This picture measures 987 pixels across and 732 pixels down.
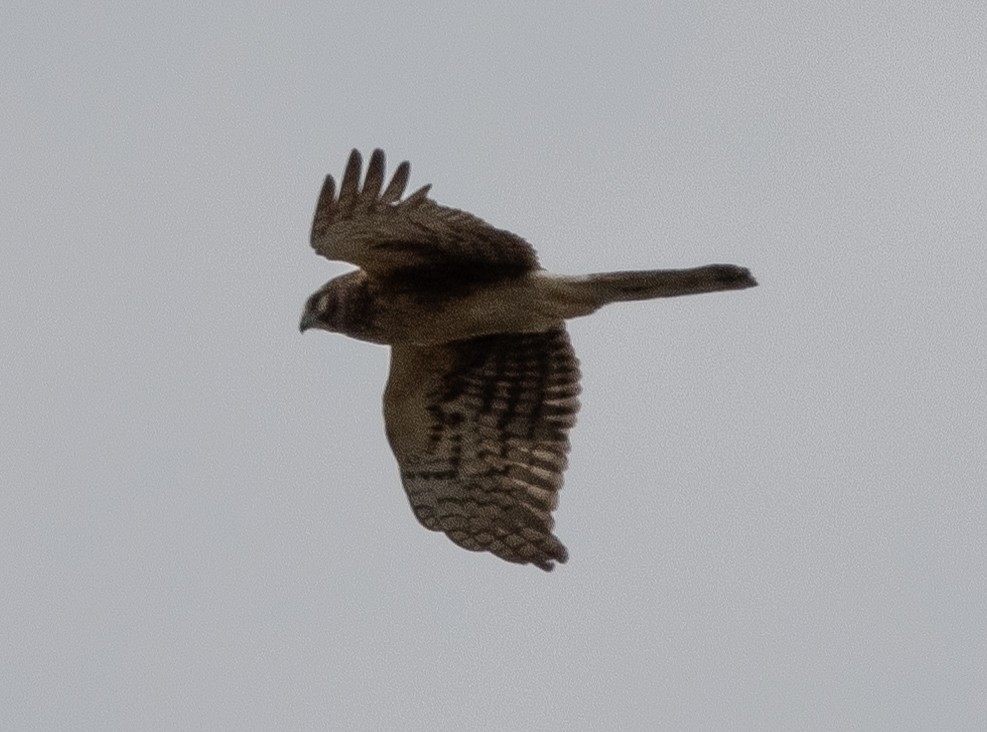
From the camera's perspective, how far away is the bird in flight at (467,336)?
9.70m

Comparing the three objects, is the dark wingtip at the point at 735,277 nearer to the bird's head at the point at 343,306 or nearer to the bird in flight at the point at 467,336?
the bird in flight at the point at 467,336

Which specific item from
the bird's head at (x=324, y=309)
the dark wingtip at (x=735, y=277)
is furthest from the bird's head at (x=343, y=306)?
the dark wingtip at (x=735, y=277)

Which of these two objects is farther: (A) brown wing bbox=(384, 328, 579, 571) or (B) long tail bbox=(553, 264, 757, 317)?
(A) brown wing bbox=(384, 328, 579, 571)

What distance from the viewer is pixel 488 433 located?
11055mm

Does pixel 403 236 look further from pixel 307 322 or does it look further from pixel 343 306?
pixel 307 322

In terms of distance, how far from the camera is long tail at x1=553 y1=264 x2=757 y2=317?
9.55 metres

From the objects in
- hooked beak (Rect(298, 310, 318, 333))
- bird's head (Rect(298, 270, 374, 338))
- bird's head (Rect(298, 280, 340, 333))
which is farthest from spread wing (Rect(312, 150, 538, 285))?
hooked beak (Rect(298, 310, 318, 333))

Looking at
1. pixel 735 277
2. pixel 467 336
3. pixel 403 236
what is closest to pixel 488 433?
pixel 467 336

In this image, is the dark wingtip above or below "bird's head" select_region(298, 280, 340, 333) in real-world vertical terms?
above

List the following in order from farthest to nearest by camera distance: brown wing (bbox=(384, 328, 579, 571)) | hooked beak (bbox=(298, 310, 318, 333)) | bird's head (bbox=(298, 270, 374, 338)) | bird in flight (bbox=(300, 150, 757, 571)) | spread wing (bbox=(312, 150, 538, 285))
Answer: brown wing (bbox=(384, 328, 579, 571)), hooked beak (bbox=(298, 310, 318, 333)), bird's head (bbox=(298, 270, 374, 338)), bird in flight (bbox=(300, 150, 757, 571)), spread wing (bbox=(312, 150, 538, 285))

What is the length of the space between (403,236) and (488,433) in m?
1.59

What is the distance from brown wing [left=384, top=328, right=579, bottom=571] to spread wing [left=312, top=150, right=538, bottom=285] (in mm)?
728

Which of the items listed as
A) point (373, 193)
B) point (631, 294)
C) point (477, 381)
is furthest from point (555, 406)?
point (373, 193)

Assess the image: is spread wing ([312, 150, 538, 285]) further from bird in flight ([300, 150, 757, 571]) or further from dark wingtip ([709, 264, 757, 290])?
dark wingtip ([709, 264, 757, 290])
